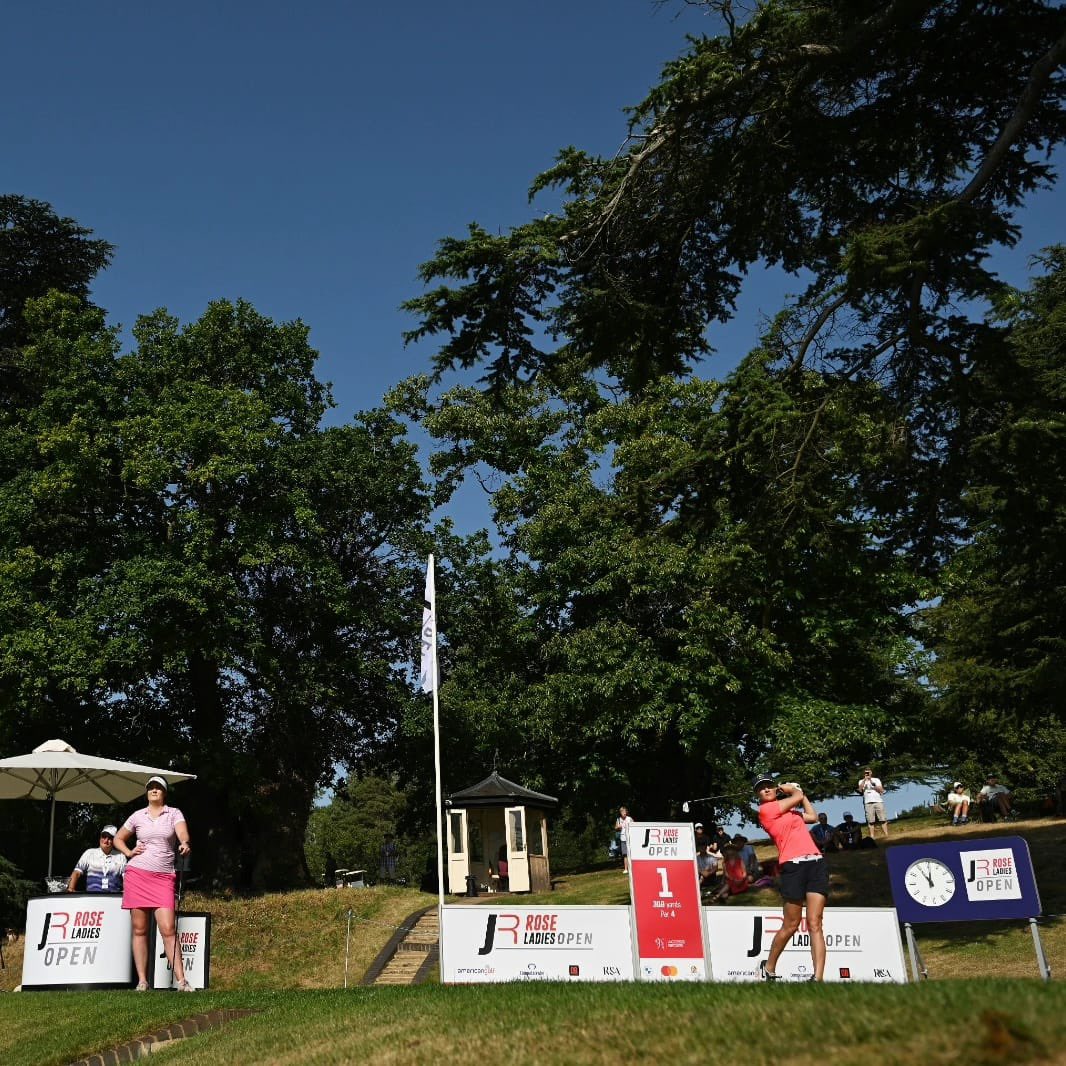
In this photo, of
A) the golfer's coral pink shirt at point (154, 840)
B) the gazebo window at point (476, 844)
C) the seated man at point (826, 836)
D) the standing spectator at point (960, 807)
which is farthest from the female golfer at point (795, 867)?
the gazebo window at point (476, 844)

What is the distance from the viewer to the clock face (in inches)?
517

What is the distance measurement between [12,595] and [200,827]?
29.0ft

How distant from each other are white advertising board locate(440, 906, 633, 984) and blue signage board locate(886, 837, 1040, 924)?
349cm

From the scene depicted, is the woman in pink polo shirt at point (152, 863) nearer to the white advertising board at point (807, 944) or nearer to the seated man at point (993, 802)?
the white advertising board at point (807, 944)

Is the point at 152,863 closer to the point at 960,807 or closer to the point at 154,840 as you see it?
the point at 154,840

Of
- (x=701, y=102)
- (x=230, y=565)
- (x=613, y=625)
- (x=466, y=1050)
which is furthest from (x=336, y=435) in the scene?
(x=466, y=1050)

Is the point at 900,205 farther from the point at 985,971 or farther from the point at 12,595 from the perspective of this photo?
the point at 12,595

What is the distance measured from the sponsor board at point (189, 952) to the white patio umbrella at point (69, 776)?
432cm

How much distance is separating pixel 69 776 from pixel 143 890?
8.31 m

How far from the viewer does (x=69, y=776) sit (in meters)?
18.9

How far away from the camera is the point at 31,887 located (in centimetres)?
2445

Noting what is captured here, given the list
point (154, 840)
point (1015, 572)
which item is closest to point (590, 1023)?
point (154, 840)

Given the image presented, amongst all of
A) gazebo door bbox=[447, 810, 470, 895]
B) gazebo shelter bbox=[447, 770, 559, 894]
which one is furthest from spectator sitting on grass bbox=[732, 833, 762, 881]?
gazebo door bbox=[447, 810, 470, 895]

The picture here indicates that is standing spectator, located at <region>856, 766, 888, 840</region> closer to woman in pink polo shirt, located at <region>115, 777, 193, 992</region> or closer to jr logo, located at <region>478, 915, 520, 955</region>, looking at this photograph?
jr logo, located at <region>478, 915, 520, 955</region>
